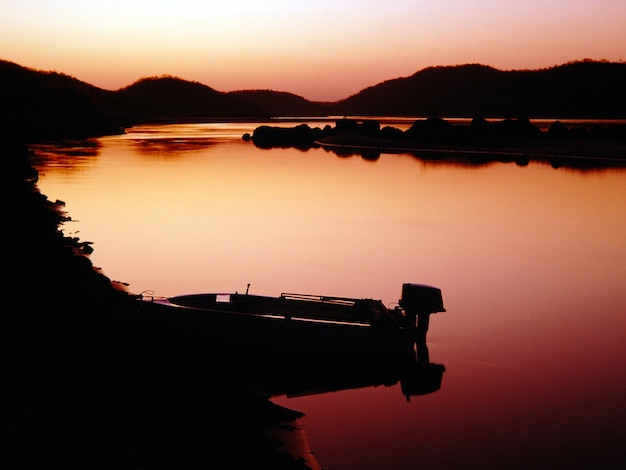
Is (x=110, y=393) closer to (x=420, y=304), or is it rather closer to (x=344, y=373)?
(x=344, y=373)

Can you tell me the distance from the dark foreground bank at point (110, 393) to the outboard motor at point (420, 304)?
4079mm

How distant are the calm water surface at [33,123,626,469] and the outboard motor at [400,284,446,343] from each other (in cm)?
81

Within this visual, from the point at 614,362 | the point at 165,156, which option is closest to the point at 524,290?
the point at 614,362

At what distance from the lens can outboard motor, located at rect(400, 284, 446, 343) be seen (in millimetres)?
14586

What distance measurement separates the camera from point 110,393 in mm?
9289

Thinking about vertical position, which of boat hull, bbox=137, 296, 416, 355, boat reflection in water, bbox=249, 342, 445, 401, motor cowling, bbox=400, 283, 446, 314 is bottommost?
boat reflection in water, bbox=249, 342, 445, 401

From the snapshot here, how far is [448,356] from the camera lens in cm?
1491

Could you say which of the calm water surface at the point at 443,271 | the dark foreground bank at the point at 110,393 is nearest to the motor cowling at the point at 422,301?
the calm water surface at the point at 443,271

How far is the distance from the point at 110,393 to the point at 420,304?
752 centimetres

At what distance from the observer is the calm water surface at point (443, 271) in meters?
11.3

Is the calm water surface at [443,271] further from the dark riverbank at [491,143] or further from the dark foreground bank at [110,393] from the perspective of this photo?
the dark riverbank at [491,143]

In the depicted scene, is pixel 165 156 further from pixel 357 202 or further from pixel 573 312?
pixel 573 312

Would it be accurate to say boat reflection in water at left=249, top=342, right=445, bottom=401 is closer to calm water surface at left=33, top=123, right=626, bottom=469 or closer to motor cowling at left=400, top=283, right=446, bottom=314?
calm water surface at left=33, top=123, right=626, bottom=469

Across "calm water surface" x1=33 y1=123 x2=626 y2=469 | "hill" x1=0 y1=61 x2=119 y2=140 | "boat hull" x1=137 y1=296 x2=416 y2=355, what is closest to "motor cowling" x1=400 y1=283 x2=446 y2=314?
"boat hull" x1=137 y1=296 x2=416 y2=355
